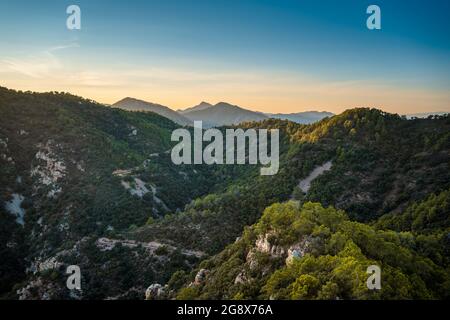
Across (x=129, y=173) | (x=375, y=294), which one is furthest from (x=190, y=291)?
(x=129, y=173)

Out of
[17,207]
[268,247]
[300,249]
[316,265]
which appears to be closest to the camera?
[316,265]

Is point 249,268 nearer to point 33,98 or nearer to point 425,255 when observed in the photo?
point 425,255

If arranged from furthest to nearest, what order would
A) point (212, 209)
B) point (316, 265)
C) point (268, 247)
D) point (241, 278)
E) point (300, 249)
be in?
point (212, 209) → point (268, 247) → point (241, 278) → point (300, 249) → point (316, 265)

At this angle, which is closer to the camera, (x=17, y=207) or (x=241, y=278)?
(x=241, y=278)

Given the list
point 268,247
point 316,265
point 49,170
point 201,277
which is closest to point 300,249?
point 316,265

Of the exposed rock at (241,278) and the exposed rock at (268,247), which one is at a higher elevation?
the exposed rock at (268,247)
